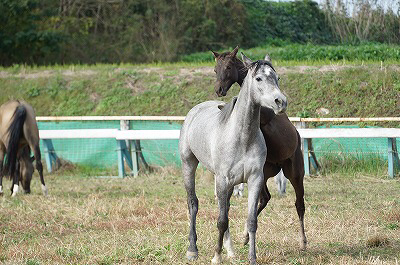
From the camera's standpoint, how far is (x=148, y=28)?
3494cm

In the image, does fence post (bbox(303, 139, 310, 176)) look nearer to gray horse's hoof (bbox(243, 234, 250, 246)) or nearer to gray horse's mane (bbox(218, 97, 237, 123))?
gray horse's hoof (bbox(243, 234, 250, 246))

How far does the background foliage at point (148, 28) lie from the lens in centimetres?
3038

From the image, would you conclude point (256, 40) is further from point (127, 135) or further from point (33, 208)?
point (33, 208)

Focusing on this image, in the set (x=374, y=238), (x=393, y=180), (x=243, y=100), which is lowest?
(x=393, y=180)

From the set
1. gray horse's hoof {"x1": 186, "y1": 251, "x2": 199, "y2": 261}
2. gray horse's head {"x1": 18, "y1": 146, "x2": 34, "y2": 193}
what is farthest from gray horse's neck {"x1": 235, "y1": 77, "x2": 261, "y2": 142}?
gray horse's head {"x1": 18, "y1": 146, "x2": 34, "y2": 193}

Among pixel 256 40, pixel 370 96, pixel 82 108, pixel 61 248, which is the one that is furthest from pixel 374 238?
→ pixel 256 40

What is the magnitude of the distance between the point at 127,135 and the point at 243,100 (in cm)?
950

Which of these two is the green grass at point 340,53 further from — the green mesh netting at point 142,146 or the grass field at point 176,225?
the grass field at point 176,225

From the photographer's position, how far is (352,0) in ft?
88.2

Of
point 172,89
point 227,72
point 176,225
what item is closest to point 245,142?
point 227,72

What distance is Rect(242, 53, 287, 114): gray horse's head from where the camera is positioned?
6.30 meters

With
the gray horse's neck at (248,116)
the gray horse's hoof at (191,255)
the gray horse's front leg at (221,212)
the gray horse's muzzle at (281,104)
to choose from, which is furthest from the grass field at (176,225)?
the gray horse's muzzle at (281,104)

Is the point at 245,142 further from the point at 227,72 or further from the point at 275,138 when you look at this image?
the point at 227,72

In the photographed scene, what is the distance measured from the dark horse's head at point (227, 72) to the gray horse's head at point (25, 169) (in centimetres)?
713
